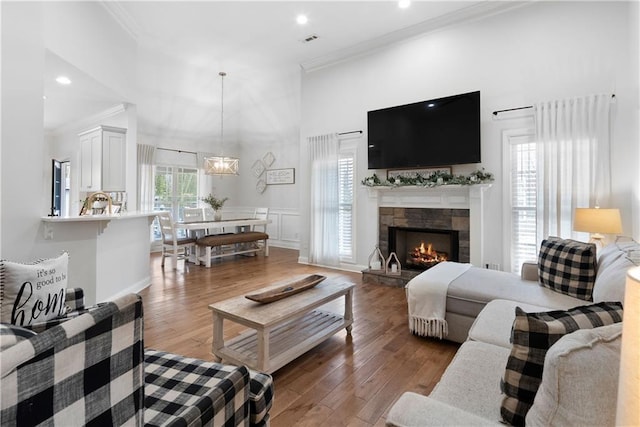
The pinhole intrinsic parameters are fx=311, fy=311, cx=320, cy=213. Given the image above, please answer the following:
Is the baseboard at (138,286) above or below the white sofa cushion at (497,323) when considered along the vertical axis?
below

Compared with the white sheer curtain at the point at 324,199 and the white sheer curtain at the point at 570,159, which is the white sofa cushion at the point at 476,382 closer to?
the white sheer curtain at the point at 570,159

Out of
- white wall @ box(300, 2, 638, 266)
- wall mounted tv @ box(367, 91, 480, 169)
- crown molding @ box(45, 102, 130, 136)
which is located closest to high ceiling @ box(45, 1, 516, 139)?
crown molding @ box(45, 102, 130, 136)

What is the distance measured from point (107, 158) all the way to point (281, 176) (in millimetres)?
3965

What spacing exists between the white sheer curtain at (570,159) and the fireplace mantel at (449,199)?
644 millimetres

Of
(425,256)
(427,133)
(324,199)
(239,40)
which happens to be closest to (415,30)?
(427,133)

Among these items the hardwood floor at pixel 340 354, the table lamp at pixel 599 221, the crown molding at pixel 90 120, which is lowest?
the hardwood floor at pixel 340 354

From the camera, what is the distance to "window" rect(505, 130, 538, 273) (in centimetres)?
Result: 376

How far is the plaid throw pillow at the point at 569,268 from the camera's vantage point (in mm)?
2317

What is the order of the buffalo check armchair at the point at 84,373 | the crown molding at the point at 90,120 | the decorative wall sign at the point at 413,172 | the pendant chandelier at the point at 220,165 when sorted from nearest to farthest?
the buffalo check armchair at the point at 84,373
the decorative wall sign at the point at 413,172
the crown molding at the point at 90,120
the pendant chandelier at the point at 220,165

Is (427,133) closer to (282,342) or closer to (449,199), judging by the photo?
(449,199)

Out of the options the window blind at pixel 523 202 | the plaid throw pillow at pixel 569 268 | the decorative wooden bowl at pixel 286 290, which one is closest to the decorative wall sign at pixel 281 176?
the window blind at pixel 523 202

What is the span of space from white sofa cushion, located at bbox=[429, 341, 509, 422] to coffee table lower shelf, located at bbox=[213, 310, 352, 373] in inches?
43.9

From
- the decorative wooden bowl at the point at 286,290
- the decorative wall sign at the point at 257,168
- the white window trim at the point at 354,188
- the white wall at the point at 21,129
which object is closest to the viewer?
the decorative wooden bowl at the point at 286,290

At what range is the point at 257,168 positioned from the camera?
8578mm
